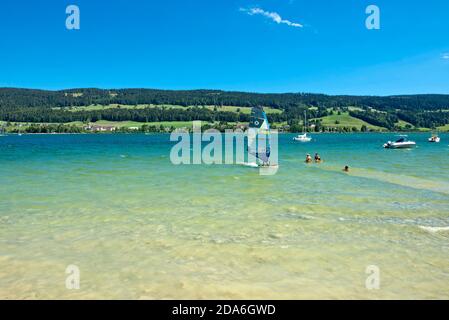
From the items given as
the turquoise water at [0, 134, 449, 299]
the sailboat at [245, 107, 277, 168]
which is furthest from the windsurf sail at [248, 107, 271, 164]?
the turquoise water at [0, 134, 449, 299]

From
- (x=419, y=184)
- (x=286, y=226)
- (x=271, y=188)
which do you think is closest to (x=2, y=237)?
(x=286, y=226)

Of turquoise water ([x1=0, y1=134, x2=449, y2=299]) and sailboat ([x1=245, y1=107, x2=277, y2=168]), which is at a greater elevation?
sailboat ([x1=245, y1=107, x2=277, y2=168])

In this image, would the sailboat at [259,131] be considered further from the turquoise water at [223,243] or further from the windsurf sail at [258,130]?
the turquoise water at [223,243]

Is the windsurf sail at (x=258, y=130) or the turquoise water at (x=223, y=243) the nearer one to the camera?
the turquoise water at (x=223, y=243)

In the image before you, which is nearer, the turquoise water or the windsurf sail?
the turquoise water

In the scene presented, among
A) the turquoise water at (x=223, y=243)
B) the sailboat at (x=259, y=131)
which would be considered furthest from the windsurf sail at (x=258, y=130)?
the turquoise water at (x=223, y=243)

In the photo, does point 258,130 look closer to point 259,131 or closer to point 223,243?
point 259,131

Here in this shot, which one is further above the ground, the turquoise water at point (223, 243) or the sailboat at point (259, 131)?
the sailboat at point (259, 131)

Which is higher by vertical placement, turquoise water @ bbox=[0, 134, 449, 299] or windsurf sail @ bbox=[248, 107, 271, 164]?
windsurf sail @ bbox=[248, 107, 271, 164]

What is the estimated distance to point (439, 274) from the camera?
10602 mm

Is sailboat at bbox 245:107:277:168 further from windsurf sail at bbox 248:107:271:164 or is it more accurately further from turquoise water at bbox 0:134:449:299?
turquoise water at bbox 0:134:449:299

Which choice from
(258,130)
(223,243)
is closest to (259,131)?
(258,130)
